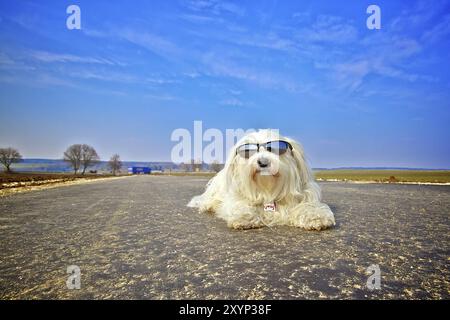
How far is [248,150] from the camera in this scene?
172 inches

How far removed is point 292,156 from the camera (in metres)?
4.42

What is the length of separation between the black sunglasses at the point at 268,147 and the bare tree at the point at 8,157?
98808 mm

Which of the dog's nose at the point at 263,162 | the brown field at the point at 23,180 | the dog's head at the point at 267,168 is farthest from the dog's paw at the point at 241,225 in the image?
the brown field at the point at 23,180

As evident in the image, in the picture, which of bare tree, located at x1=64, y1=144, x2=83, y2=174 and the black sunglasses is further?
bare tree, located at x1=64, y1=144, x2=83, y2=174

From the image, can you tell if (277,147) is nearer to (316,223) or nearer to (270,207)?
(270,207)

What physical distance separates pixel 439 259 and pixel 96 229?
3627 millimetres

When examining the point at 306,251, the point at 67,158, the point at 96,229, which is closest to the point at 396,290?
the point at 306,251

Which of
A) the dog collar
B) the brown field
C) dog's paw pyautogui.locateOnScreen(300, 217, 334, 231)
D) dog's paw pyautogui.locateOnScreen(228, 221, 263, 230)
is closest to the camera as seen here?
dog's paw pyautogui.locateOnScreen(300, 217, 334, 231)

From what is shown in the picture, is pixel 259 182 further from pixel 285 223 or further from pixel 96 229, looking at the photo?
pixel 96 229

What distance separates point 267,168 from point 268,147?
1.46 ft

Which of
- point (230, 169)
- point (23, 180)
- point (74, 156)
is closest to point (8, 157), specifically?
point (74, 156)

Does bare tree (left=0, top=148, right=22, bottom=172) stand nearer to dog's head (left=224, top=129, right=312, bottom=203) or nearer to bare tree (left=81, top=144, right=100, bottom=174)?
bare tree (left=81, top=144, right=100, bottom=174)

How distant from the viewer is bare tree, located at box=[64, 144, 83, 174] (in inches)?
4325

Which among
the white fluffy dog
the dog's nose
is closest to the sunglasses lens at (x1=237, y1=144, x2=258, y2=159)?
the white fluffy dog
